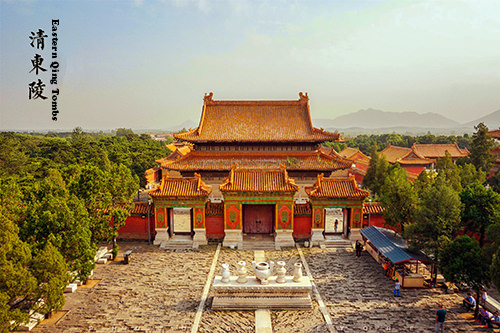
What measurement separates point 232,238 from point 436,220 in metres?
12.1

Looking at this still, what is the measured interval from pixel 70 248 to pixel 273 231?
45.4 ft

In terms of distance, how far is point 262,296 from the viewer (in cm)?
1462

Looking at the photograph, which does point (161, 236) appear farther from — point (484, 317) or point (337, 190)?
point (484, 317)

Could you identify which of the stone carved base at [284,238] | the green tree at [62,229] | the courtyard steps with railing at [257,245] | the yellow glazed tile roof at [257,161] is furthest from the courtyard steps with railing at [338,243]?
the green tree at [62,229]

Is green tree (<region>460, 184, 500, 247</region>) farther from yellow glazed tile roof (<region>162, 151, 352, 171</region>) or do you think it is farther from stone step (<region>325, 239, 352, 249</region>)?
yellow glazed tile roof (<region>162, 151, 352, 171</region>)

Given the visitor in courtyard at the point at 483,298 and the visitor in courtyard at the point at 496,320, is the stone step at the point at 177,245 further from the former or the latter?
the visitor in courtyard at the point at 496,320

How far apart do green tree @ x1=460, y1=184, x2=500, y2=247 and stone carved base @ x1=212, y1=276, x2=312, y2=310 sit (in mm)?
9410

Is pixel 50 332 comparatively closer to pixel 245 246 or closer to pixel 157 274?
pixel 157 274

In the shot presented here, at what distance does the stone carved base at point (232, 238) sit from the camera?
22.2 m

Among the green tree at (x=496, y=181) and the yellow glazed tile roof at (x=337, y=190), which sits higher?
the yellow glazed tile roof at (x=337, y=190)

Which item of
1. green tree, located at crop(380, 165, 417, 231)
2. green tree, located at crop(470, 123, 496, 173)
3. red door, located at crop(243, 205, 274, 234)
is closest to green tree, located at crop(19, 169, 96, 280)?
red door, located at crop(243, 205, 274, 234)

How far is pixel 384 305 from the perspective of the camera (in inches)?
577

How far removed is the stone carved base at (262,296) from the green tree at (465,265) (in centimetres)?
583

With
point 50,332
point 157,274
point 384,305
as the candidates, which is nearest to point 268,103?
point 157,274
